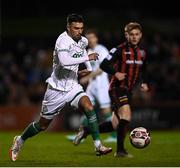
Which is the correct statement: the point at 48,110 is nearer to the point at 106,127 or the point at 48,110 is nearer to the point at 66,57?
the point at 66,57

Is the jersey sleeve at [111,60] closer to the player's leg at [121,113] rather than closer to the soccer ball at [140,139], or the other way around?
the player's leg at [121,113]

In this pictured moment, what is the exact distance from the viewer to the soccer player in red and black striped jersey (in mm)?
11883

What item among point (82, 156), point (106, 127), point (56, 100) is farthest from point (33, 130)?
point (106, 127)

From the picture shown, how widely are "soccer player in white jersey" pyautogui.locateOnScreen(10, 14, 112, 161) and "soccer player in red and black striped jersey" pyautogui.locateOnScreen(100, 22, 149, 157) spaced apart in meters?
0.80

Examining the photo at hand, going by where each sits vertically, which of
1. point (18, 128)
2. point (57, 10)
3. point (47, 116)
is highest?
point (57, 10)

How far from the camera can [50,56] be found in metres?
24.5

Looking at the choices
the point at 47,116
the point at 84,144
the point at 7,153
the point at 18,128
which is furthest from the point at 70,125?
the point at 47,116

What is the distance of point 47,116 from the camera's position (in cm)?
1131

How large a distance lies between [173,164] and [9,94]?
12666 millimetres

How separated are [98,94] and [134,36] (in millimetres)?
4456

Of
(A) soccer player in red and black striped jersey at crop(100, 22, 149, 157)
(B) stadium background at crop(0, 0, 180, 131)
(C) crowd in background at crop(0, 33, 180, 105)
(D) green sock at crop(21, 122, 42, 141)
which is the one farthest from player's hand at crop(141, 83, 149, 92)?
(C) crowd in background at crop(0, 33, 180, 105)

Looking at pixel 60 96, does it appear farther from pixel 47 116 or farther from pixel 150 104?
pixel 150 104

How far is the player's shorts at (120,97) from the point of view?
12.0 m

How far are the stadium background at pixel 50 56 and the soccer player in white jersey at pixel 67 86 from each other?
964cm
